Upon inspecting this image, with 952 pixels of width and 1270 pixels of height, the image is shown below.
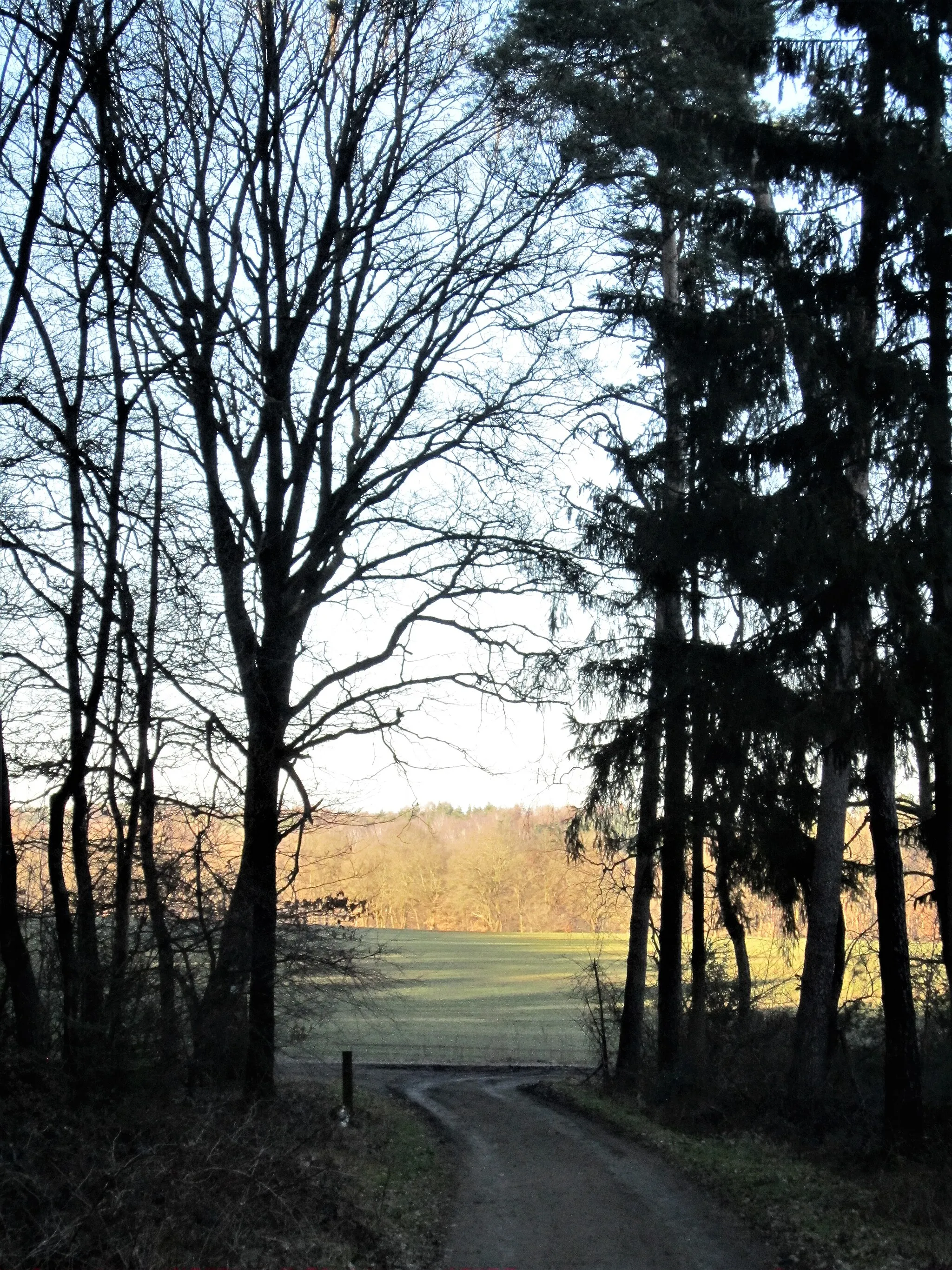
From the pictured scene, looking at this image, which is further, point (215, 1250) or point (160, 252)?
point (160, 252)

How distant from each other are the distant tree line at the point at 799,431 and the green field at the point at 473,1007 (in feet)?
16.3

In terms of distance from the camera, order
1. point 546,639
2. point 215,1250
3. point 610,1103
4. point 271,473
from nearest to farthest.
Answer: point 215,1250 < point 271,473 < point 546,639 < point 610,1103

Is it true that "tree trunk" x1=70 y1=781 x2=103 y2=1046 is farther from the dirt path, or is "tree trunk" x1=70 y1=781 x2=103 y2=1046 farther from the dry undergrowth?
the dirt path

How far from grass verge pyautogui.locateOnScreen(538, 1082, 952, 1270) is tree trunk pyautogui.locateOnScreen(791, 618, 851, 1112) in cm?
209

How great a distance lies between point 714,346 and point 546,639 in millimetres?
4635

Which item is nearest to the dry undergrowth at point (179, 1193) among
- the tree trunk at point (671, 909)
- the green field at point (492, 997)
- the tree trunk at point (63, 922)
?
the tree trunk at point (63, 922)

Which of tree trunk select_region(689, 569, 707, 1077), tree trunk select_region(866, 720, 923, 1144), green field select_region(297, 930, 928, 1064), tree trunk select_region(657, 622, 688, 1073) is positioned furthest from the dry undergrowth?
tree trunk select_region(657, 622, 688, 1073)

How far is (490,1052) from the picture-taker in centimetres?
3216

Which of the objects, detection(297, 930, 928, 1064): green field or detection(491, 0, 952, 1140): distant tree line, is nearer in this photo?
detection(491, 0, 952, 1140): distant tree line

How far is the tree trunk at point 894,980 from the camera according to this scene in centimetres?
1106

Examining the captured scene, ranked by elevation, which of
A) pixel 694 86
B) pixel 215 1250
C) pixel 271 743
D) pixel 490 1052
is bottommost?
pixel 490 1052

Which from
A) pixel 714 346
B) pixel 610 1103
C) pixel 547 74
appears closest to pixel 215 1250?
pixel 714 346

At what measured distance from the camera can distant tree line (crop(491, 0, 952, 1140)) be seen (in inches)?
407

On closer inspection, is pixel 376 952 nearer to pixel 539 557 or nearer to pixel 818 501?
pixel 539 557
